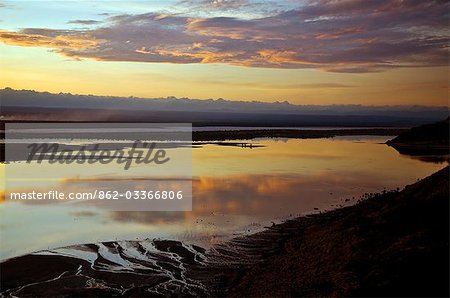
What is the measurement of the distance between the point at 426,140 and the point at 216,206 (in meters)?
51.8

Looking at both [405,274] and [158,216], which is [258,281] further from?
[158,216]

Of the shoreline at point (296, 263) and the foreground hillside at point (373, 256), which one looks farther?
the shoreline at point (296, 263)

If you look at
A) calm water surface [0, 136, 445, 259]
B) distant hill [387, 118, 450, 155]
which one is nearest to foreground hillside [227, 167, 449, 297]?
calm water surface [0, 136, 445, 259]

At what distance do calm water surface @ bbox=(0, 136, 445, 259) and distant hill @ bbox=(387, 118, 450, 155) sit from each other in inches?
684

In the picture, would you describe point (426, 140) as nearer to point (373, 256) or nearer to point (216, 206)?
point (216, 206)

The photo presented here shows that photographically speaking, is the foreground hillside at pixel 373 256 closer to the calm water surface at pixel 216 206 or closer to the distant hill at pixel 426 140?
the calm water surface at pixel 216 206

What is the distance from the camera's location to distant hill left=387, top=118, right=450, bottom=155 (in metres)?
59.1

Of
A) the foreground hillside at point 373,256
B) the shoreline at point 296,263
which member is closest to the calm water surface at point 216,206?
the shoreline at point 296,263

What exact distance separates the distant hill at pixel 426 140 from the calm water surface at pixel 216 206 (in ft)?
57.0

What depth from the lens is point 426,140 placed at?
66.5 meters

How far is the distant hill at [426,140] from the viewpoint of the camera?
5907 centimetres

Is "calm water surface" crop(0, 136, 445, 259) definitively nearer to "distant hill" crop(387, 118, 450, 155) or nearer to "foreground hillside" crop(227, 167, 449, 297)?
"foreground hillside" crop(227, 167, 449, 297)

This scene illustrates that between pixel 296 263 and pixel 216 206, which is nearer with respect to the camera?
pixel 296 263

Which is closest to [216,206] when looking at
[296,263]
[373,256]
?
[296,263]
